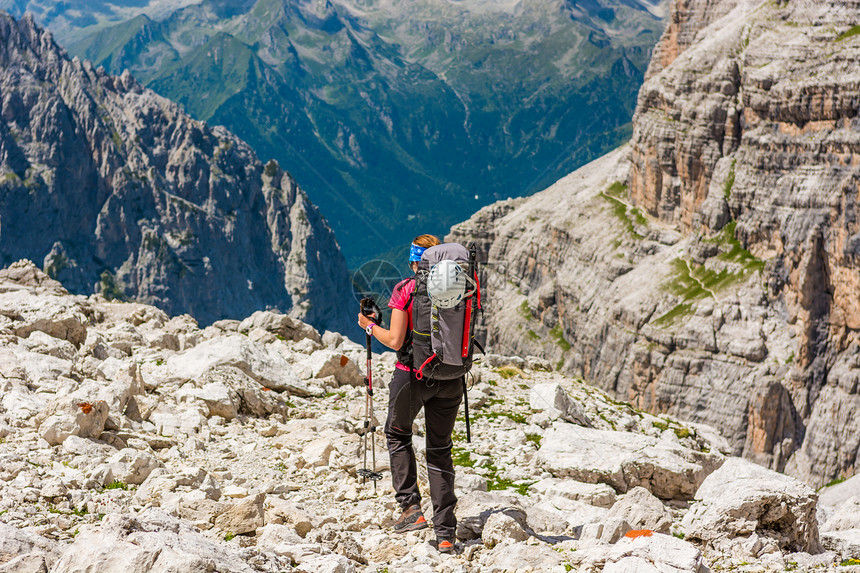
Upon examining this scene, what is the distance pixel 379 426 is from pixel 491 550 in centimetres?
710

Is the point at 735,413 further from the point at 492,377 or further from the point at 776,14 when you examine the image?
the point at 492,377

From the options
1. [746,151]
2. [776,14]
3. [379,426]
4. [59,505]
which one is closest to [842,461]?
[746,151]

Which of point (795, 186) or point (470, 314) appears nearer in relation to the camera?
point (470, 314)

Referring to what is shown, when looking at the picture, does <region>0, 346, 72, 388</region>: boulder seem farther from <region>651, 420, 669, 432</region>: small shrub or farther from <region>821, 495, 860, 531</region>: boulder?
<region>821, 495, 860, 531</region>: boulder

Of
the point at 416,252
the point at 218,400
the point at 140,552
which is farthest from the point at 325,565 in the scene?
the point at 218,400

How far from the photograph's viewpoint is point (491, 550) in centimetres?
1162

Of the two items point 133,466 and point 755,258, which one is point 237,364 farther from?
point 755,258

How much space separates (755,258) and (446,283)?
147 m

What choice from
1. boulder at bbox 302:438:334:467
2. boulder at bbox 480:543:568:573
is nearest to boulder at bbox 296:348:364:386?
boulder at bbox 302:438:334:467

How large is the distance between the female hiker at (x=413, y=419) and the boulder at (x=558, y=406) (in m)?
9.30

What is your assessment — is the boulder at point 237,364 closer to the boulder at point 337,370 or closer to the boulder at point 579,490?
the boulder at point 337,370

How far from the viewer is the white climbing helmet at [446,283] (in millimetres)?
11727

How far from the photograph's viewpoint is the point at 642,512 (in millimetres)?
13258

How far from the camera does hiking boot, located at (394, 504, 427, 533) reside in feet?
41.1
